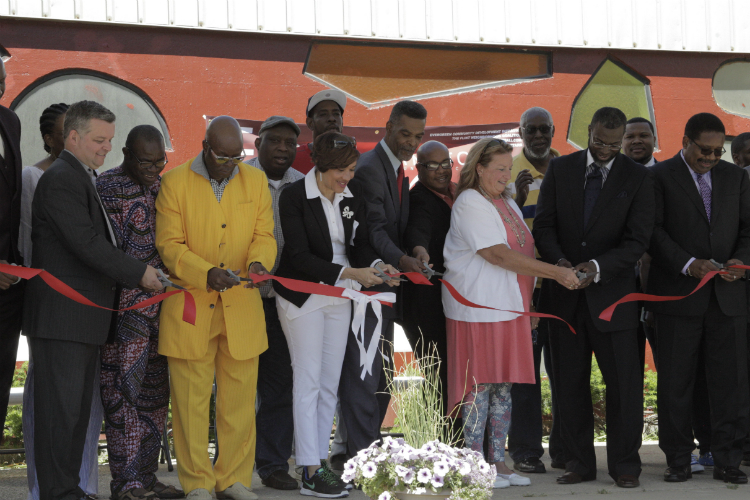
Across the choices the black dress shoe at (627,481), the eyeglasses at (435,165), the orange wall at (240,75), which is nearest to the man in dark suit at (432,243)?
the eyeglasses at (435,165)

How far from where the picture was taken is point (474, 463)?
3521 millimetres

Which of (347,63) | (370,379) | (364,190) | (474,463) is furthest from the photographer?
(347,63)

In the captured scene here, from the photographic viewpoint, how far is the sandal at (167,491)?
182 inches

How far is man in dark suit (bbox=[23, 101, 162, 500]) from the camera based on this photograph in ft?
13.4

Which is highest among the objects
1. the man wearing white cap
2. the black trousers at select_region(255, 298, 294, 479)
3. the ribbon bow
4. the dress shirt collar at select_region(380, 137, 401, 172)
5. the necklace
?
the man wearing white cap

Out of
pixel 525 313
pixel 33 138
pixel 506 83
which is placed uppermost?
pixel 506 83

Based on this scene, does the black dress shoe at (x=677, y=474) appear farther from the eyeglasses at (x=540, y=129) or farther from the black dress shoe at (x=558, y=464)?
the eyeglasses at (x=540, y=129)

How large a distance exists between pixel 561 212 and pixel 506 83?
4028 millimetres

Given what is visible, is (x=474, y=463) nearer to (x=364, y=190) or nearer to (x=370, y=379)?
(x=370, y=379)

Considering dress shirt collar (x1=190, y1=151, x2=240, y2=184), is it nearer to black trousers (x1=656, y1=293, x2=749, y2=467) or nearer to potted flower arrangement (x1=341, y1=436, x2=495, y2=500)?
potted flower arrangement (x1=341, y1=436, x2=495, y2=500)

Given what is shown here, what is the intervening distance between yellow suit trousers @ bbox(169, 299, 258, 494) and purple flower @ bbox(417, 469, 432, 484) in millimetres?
1561

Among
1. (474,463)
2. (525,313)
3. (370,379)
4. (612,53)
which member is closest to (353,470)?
(474,463)

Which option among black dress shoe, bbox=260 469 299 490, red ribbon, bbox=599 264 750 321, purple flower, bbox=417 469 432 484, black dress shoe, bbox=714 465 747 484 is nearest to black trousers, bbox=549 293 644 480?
red ribbon, bbox=599 264 750 321

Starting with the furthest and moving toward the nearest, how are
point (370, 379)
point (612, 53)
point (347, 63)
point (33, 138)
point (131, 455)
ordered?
point (612, 53)
point (347, 63)
point (33, 138)
point (370, 379)
point (131, 455)
